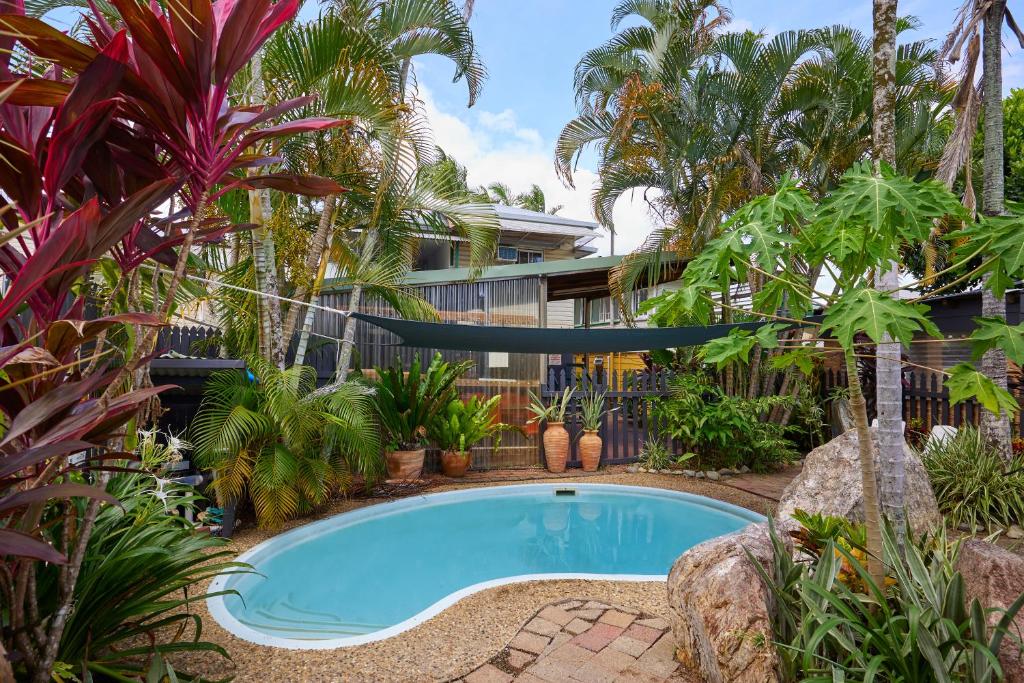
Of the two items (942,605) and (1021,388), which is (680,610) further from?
(1021,388)

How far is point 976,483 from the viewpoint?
4.00 m

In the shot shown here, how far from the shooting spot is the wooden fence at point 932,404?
5527 millimetres

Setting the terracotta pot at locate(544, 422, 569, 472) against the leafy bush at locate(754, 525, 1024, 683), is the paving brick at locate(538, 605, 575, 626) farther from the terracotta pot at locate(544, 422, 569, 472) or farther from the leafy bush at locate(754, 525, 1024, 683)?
the terracotta pot at locate(544, 422, 569, 472)

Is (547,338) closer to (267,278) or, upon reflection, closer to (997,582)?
(267,278)

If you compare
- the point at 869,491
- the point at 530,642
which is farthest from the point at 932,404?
the point at 530,642

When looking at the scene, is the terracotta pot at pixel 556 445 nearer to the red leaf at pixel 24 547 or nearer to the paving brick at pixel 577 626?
the paving brick at pixel 577 626

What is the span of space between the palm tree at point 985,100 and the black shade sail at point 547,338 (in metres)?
1.89

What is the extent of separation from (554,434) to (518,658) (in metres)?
4.14

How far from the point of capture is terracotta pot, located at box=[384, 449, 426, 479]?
5500 millimetres

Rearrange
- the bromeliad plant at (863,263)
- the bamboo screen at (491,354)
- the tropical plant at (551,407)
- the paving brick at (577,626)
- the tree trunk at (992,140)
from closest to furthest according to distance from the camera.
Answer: the bromeliad plant at (863,263), the paving brick at (577,626), the tree trunk at (992,140), the tropical plant at (551,407), the bamboo screen at (491,354)

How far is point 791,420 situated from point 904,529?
5690 millimetres

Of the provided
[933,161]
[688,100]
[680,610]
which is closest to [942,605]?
[680,610]

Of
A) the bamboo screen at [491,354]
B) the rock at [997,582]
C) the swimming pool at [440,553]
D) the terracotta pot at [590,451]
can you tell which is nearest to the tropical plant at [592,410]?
the terracotta pot at [590,451]

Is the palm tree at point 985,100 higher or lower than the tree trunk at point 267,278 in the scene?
higher
